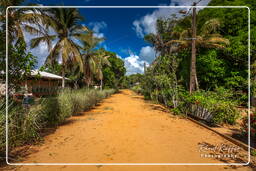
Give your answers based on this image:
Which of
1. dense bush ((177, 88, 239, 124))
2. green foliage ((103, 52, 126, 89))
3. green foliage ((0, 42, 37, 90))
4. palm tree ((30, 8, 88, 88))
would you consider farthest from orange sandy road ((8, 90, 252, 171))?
green foliage ((103, 52, 126, 89))

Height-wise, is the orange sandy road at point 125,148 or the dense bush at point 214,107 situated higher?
the dense bush at point 214,107

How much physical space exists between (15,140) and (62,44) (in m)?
8.20

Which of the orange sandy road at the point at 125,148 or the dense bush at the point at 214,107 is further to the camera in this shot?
the dense bush at the point at 214,107

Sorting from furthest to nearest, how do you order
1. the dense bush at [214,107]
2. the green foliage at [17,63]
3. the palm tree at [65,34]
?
1. the palm tree at [65,34]
2. the dense bush at [214,107]
3. the green foliage at [17,63]

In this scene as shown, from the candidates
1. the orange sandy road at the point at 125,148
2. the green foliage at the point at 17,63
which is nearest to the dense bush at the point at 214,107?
the orange sandy road at the point at 125,148

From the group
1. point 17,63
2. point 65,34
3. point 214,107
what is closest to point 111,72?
point 65,34

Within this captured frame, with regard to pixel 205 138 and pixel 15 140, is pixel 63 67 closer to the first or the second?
pixel 15 140

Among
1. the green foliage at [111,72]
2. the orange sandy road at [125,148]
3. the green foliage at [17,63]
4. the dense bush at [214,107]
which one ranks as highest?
the green foliage at [111,72]

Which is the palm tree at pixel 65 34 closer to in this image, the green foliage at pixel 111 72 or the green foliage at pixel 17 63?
the green foliage at pixel 17 63

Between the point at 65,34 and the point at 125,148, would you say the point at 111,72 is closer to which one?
the point at 65,34

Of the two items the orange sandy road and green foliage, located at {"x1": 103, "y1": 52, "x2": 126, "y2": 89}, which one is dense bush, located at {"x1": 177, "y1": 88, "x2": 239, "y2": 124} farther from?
green foliage, located at {"x1": 103, "y1": 52, "x2": 126, "y2": 89}

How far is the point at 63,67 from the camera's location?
33.5 feet

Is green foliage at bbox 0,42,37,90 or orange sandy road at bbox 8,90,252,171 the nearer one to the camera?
orange sandy road at bbox 8,90,252,171

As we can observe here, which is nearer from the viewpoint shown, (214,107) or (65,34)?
(214,107)
